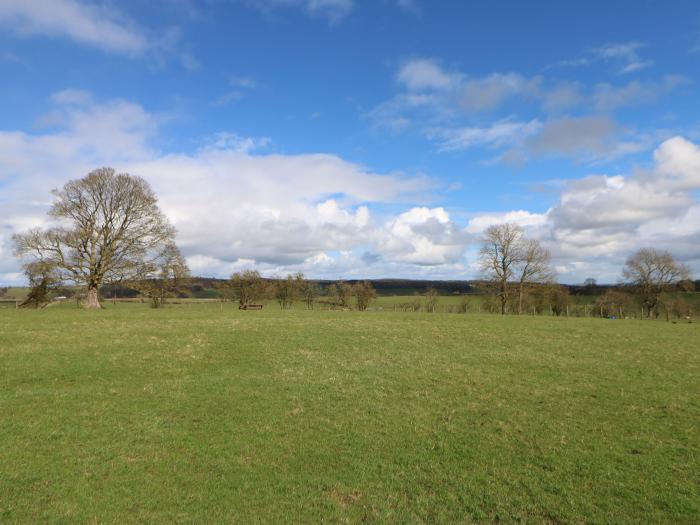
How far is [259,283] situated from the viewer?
280 ft

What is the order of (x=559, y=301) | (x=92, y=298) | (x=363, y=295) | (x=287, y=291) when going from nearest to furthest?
1. (x=92, y=298)
2. (x=559, y=301)
3. (x=363, y=295)
4. (x=287, y=291)

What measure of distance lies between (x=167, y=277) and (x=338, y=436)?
52537mm

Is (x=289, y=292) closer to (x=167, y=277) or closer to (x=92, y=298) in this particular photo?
(x=167, y=277)

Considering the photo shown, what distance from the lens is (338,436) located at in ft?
34.6

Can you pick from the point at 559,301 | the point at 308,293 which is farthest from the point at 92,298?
the point at 559,301

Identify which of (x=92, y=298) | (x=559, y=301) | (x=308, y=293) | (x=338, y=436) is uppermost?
(x=559, y=301)

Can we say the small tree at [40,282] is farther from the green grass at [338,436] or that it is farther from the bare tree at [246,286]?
the bare tree at [246,286]

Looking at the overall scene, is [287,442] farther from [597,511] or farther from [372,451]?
[597,511]

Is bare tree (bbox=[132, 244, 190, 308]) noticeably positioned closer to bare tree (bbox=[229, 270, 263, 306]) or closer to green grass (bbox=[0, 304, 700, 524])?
bare tree (bbox=[229, 270, 263, 306])

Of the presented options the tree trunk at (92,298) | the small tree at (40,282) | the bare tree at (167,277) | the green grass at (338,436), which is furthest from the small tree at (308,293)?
the green grass at (338,436)

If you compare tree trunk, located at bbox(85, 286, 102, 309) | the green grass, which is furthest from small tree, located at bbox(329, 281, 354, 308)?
the green grass

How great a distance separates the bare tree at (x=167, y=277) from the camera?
48.1 metres

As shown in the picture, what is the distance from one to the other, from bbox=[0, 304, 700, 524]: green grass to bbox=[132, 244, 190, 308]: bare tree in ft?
89.7

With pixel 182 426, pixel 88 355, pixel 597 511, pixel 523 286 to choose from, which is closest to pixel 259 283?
pixel 523 286
